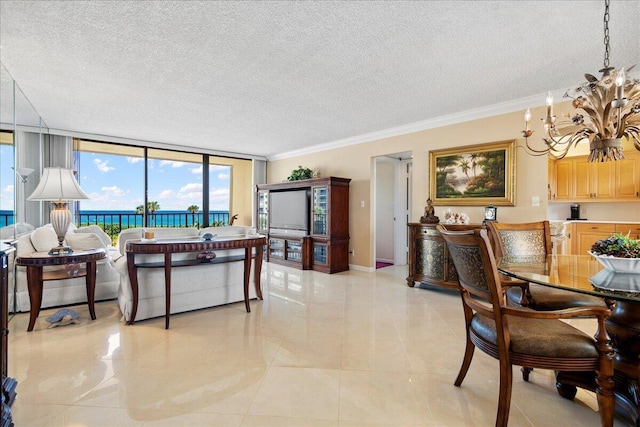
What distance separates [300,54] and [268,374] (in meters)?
2.55

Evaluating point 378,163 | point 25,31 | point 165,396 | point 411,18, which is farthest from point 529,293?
point 378,163

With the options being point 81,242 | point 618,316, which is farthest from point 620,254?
point 81,242

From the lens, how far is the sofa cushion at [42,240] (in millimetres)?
3266

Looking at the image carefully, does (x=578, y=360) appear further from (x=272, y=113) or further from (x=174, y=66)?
(x=272, y=113)

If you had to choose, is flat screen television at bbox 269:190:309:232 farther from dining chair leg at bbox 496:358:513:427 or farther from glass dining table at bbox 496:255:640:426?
dining chair leg at bbox 496:358:513:427

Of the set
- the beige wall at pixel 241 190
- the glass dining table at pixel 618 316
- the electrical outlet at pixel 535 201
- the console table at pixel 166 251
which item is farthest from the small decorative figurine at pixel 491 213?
the beige wall at pixel 241 190

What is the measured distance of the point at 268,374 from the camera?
6.84 ft

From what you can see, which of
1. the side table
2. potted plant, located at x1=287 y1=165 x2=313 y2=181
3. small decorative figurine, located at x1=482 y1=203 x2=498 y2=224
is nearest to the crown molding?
potted plant, located at x1=287 y1=165 x2=313 y2=181

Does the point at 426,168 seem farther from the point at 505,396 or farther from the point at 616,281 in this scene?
the point at 505,396

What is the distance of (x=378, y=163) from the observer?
22.1ft

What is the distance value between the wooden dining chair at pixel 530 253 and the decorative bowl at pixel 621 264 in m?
0.51

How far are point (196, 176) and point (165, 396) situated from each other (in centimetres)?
624

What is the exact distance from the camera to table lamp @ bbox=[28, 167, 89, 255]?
2986 mm

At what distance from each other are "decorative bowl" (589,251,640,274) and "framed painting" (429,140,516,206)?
241 cm
